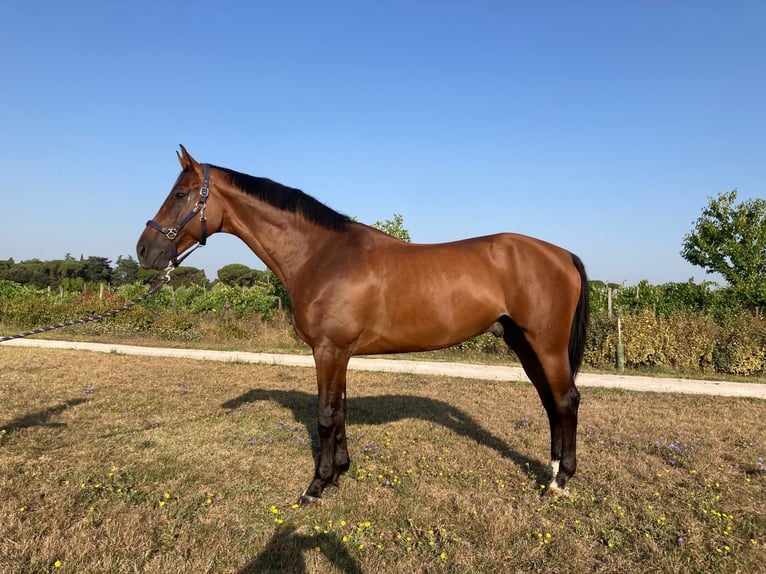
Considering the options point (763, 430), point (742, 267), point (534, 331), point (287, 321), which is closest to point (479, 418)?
point (534, 331)

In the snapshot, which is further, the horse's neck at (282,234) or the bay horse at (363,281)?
the horse's neck at (282,234)

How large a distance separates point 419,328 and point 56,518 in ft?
10.8

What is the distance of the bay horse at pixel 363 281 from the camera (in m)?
4.09

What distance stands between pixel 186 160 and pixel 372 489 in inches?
142

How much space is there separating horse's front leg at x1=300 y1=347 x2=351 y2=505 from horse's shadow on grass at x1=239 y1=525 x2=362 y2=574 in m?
0.57

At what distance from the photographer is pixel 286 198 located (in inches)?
172

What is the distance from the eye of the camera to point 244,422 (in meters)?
6.15

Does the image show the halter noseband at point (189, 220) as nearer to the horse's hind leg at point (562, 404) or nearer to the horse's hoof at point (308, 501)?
the horse's hoof at point (308, 501)

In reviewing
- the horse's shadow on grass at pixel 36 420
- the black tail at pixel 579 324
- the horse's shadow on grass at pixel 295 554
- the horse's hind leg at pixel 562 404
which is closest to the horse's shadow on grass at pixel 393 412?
the horse's hind leg at pixel 562 404

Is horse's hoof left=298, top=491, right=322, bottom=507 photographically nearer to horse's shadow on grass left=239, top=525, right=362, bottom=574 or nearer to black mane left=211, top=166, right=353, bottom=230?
horse's shadow on grass left=239, top=525, right=362, bottom=574

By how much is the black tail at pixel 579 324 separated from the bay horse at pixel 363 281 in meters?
0.10

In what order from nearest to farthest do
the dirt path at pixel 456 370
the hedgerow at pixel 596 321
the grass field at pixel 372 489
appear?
1. the grass field at pixel 372 489
2. the dirt path at pixel 456 370
3. the hedgerow at pixel 596 321

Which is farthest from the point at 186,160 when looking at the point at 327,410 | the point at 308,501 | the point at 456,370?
the point at 456,370

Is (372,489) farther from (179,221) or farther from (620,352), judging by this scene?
(620,352)
